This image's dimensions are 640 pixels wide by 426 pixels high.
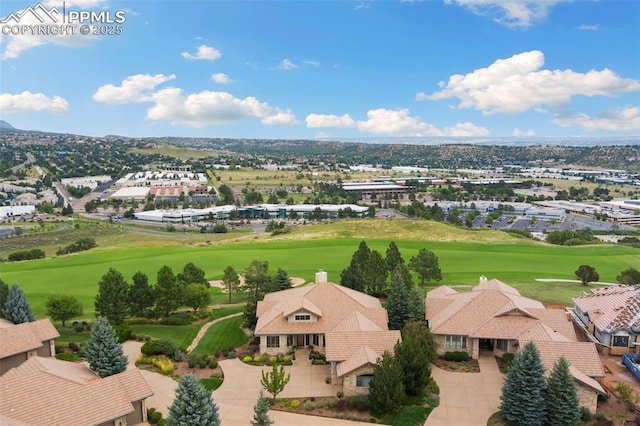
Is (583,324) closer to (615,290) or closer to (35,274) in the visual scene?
(615,290)

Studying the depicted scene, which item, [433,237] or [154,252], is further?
[433,237]

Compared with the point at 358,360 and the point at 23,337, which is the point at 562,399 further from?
the point at 23,337

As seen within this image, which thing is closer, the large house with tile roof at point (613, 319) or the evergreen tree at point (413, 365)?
the evergreen tree at point (413, 365)

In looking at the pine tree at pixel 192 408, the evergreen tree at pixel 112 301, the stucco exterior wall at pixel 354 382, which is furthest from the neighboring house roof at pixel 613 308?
the evergreen tree at pixel 112 301

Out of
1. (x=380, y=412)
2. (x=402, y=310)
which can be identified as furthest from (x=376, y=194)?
(x=380, y=412)

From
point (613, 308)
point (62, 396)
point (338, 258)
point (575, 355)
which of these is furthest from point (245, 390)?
point (338, 258)

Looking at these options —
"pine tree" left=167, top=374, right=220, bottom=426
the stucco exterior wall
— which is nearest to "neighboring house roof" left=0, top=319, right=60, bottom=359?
"pine tree" left=167, top=374, right=220, bottom=426

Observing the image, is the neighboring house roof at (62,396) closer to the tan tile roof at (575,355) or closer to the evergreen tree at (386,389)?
the evergreen tree at (386,389)
